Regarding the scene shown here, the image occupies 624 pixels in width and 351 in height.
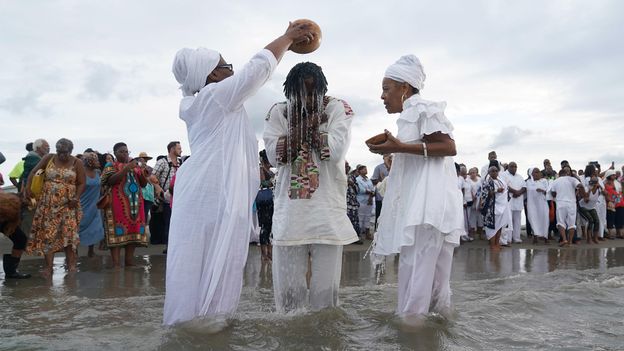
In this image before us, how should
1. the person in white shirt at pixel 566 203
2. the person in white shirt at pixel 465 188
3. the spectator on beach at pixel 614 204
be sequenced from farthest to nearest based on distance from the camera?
the spectator on beach at pixel 614 204
the person in white shirt at pixel 465 188
the person in white shirt at pixel 566 203

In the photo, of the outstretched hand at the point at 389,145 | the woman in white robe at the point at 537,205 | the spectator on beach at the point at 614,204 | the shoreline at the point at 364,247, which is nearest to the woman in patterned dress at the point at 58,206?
the shoreline at the point at 364,247

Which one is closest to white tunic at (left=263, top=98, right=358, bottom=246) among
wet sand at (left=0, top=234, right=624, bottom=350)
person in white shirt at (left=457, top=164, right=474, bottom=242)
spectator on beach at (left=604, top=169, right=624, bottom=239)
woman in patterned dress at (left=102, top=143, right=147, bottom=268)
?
wet sand at (left=0, top=234, right=624, bottom=350)

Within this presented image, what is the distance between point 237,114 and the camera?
386 centimetres

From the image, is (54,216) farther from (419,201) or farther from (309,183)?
(419,201)

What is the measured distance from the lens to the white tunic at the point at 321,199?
4.09 meters

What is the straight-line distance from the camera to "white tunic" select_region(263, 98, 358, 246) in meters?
4.09

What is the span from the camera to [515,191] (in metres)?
14.4

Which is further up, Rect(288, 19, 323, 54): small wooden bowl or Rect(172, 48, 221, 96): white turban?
Rect(288, 19, 323, 54): small wooden bowl

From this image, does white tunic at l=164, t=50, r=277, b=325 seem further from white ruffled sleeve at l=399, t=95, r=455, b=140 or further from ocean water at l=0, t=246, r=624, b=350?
white ruffled sleeve at l=399, t=95, r=455, b=140

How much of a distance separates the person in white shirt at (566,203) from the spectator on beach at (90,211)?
10.8 metres

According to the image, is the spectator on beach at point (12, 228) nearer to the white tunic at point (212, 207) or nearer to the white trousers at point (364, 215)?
the white tunic at point (212, 207)

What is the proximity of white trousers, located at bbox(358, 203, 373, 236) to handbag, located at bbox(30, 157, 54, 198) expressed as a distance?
864 centimetres

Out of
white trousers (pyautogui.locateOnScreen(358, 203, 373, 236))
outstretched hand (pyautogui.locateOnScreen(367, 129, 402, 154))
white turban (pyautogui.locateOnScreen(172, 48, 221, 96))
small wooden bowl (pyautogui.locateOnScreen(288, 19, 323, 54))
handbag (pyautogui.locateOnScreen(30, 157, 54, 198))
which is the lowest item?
white trousers (pyautogui.locateOnScreen(358, 203, 373, 236))

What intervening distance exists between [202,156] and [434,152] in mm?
1597
